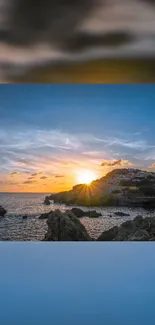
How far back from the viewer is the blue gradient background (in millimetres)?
4066

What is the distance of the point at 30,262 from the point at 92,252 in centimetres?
198

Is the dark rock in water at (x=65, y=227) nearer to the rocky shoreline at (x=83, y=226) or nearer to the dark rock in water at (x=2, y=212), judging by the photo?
the rocky shoreline at (x=83, y=226)

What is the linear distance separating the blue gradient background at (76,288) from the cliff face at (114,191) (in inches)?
109

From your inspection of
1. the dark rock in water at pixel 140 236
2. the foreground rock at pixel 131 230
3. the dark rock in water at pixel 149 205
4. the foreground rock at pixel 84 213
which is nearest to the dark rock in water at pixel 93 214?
the foreground rock at pixel 84 213

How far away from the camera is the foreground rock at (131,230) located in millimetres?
11297

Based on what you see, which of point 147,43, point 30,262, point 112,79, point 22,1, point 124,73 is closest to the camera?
point 22,1

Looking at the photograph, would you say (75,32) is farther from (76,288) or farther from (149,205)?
(149,205)

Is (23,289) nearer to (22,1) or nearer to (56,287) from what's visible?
(56,287)

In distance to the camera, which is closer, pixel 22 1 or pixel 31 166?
pixel 22 1

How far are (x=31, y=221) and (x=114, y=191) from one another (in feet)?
7.30

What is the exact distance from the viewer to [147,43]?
20.7 ft

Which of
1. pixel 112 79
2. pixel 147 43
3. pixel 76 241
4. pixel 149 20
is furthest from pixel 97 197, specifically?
pixel 149 20

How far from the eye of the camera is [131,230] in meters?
11.3

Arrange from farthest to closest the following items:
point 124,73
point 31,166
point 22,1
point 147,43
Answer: point 31,166
point 124,73
point 147,43
point 22,1
